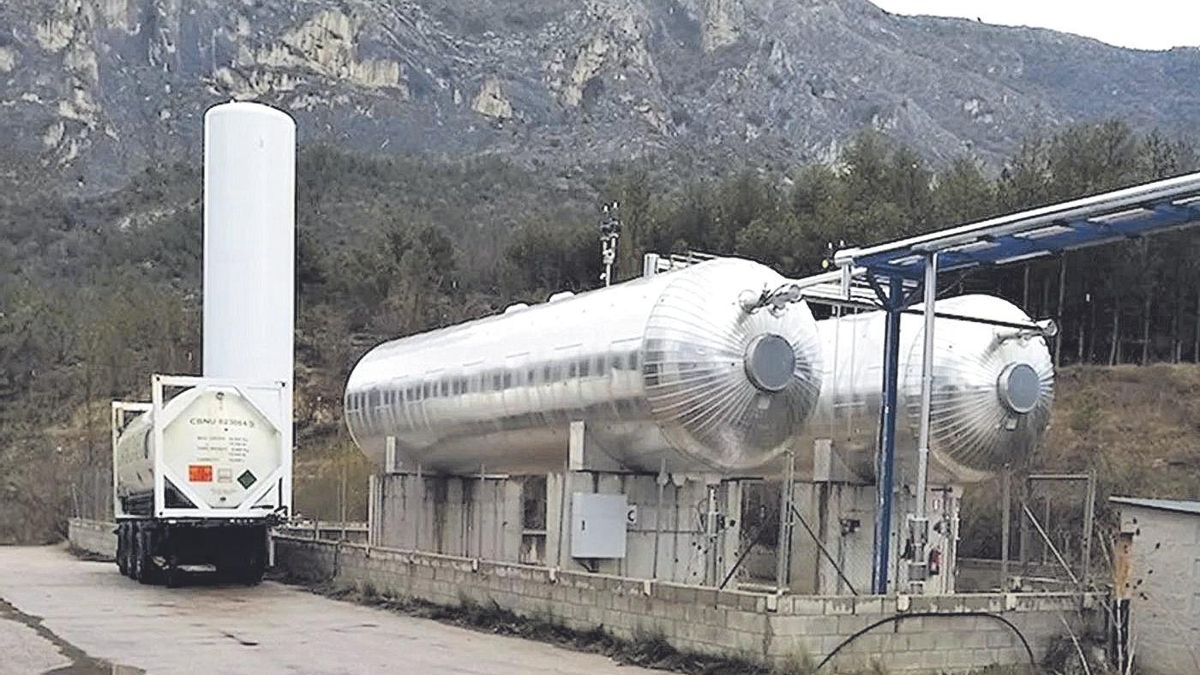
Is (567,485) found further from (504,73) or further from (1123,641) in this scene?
(504,73)

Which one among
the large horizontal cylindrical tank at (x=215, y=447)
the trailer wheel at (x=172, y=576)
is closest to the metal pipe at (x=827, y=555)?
the large horizontal cylindrical tank at (x=215, y=447)

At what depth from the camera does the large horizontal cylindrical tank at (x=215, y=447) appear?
23906mm

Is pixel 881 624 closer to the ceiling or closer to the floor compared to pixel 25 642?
closer to the ceiling

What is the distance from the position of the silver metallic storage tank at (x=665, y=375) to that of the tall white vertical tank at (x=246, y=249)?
8.80 metres

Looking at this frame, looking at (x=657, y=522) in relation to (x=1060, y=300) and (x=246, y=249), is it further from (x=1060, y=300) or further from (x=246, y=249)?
(x=1060, y=300)

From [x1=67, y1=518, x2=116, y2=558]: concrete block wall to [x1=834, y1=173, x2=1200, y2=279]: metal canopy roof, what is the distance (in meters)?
23.5

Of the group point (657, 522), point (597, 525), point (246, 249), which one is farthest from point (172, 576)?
point (657, 522)

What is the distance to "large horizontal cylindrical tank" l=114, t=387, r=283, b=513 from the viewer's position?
23906 mm

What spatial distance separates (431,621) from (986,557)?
11.9 metres

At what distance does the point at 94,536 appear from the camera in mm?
36469

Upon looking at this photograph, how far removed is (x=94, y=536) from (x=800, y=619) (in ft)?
90.1

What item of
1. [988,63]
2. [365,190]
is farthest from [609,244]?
[988,63]

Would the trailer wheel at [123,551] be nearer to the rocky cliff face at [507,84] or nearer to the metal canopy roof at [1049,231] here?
the metal canopy roof at [1049,231]

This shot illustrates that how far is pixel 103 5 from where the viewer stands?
96000 millimetres
